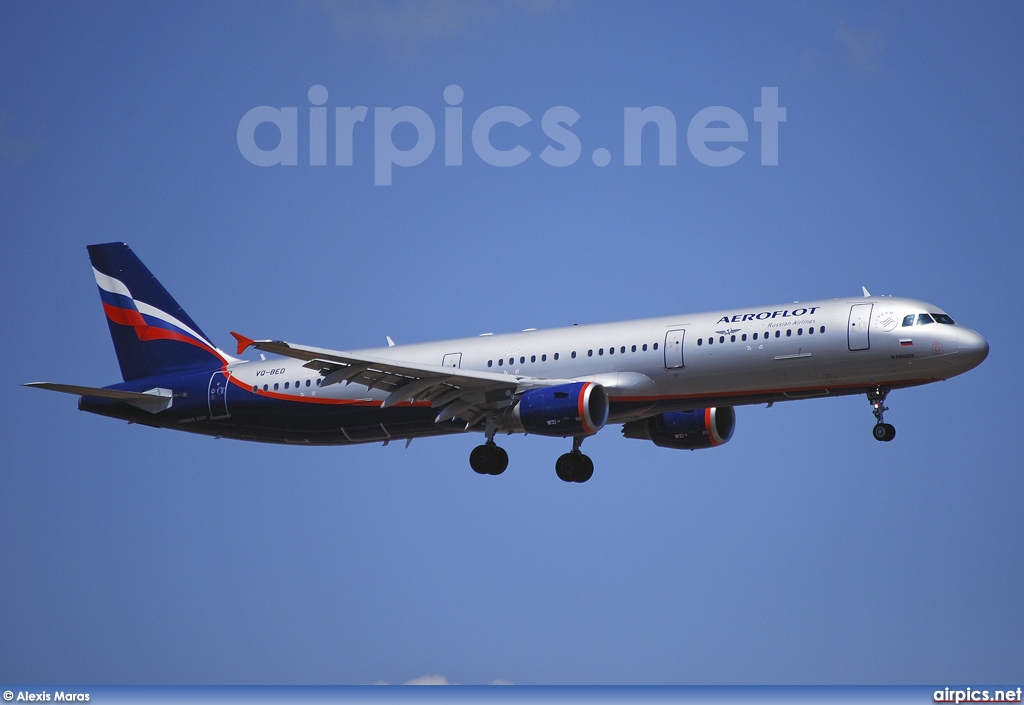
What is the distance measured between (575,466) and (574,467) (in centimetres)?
5

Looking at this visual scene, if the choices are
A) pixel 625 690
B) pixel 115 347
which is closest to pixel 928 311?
pixel 625 690

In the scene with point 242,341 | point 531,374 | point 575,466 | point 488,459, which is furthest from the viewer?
point 575,466

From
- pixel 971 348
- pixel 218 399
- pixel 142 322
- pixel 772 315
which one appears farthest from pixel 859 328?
pixel 142 322

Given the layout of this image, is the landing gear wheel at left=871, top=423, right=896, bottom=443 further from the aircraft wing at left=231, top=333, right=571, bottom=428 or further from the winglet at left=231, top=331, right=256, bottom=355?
the winglet at left=231, top=331, right=256, bottom=355

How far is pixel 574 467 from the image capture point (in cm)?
5297

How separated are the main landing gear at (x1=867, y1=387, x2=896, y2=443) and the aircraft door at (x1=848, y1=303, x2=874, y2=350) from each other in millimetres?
1995

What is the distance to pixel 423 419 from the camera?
51031mm

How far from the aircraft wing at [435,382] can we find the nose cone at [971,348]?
492 inches

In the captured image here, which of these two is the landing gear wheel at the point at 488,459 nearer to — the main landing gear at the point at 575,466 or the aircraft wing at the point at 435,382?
the aircraft wing at the point at 435,382

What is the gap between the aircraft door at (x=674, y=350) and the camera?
46.6m

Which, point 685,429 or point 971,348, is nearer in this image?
point 971,348

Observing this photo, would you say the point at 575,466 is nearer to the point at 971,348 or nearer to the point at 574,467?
the point at 574,467

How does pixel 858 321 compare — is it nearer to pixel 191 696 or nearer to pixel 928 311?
pixel 928 311

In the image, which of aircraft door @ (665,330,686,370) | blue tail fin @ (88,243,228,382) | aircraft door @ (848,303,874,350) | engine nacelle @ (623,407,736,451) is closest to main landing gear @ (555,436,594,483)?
engine nacelle @ (623,407,736,451)
